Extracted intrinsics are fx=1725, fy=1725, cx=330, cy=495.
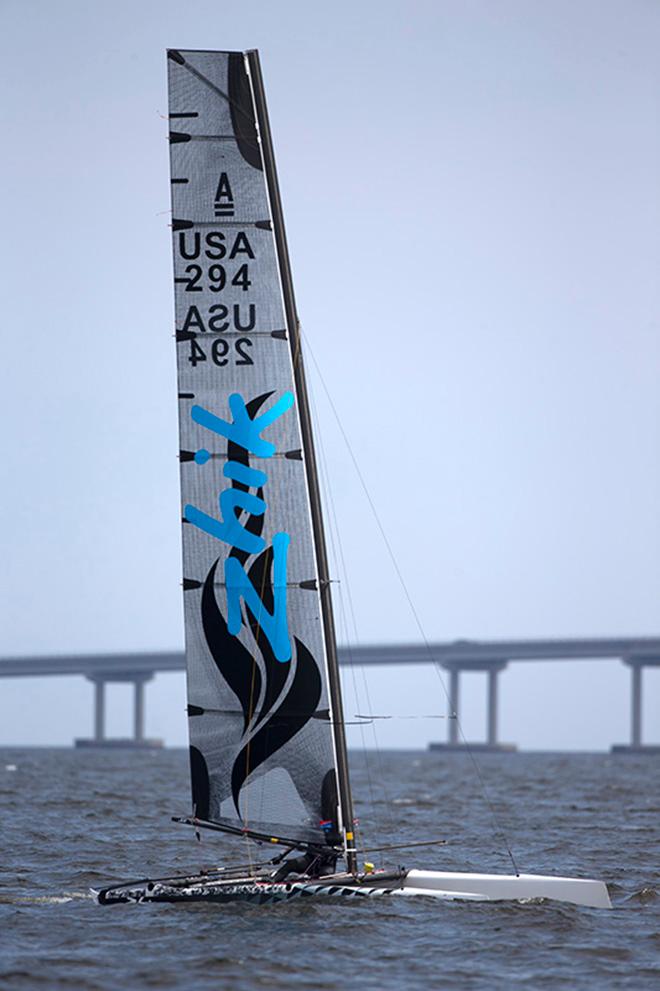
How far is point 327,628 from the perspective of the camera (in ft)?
61.0

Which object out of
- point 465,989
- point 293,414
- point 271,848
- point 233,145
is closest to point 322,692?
point 293,414

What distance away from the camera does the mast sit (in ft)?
60.6

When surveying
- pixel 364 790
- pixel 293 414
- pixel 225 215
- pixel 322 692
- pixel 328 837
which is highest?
pixel 225 215

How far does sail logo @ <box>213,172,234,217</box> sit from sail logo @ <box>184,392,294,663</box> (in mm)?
1993

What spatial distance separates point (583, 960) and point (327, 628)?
4.40 m

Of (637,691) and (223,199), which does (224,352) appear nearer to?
(223,199)

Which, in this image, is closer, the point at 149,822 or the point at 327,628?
the point at 327,628

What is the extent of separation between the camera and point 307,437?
18578 mm

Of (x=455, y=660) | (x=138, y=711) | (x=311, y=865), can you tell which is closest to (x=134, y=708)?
(x=138, y=711)

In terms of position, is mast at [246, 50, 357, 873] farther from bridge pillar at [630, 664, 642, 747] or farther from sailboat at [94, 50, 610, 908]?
bridge pillar at [630, 664, 642, 747]

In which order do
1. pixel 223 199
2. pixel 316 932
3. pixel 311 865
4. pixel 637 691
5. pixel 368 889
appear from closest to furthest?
pixel 316 932 → pixel 368 889 → pixel 311 865 → pixel 223 199 → pixel 637 691

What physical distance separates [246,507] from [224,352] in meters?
1.70

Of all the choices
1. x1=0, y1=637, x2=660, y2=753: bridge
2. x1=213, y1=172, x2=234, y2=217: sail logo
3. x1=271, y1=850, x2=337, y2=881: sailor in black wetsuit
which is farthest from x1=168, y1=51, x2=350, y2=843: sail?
x1=0, y1=637, x2=660, y2=753: bridge

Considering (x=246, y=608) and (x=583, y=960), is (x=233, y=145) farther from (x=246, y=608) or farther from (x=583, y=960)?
(x=583, y=960)
